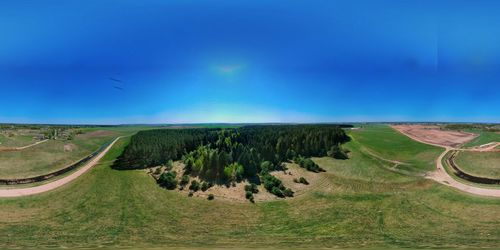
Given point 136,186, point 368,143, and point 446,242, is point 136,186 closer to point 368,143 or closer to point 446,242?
point 446,242

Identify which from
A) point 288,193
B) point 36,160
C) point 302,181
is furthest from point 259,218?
point 36,160

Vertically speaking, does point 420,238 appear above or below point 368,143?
below

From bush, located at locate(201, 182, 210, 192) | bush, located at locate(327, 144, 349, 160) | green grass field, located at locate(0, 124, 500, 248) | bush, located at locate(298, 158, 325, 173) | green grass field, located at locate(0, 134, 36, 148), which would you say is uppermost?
green grass field, located at locate(0, 134, 36, 148)

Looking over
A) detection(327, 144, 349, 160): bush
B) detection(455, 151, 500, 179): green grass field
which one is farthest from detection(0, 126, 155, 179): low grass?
detection(455, 151, 500, 179): green grass field

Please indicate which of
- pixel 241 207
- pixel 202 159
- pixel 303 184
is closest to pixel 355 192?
pixel 303 184

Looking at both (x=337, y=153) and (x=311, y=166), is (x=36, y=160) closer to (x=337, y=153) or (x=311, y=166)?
(x=311, y=166)

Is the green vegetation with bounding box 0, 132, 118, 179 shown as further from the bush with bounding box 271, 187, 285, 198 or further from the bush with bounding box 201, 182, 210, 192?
the bush with bounding box 271, 187, 285, 198
